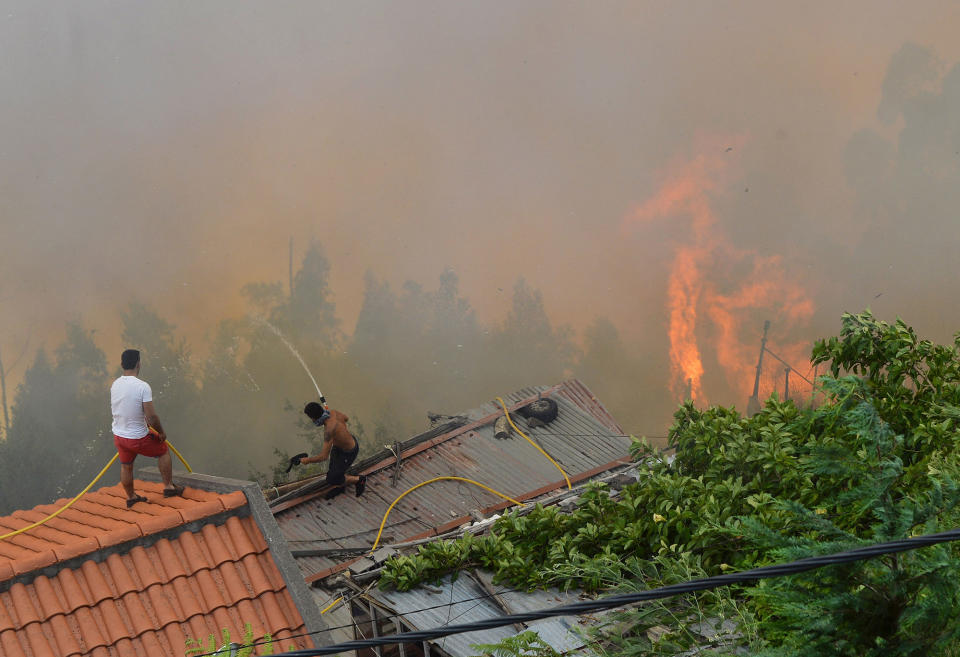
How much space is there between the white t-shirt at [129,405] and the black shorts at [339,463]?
462 centimetres

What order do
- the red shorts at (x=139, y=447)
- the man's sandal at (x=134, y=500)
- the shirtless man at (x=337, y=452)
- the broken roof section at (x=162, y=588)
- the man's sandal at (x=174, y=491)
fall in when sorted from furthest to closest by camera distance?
the shirtless man at (x=337, y=452) < the man's sandal at (x=134, y=500) < the man's sandal at (x=174, y=491) < the red shorts at (x=139, y=447) < the broken roof section at (x=162, y=588)

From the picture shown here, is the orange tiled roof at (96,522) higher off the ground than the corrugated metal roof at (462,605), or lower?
higher

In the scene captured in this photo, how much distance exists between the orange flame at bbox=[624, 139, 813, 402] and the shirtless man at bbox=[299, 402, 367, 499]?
24.0 metres

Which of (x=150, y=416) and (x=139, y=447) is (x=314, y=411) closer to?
(x=139, y=447)

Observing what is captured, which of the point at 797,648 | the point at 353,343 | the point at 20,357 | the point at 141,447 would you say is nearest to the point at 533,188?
the point at 353,343

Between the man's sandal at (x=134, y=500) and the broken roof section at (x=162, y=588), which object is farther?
the man's sandal at (x=134, y=500)

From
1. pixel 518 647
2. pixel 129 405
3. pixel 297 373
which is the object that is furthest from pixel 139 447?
pixel 297 373

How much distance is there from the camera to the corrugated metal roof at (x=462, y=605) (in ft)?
18.7

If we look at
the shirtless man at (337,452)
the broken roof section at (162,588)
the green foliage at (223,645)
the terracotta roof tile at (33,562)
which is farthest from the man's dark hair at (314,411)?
the green foliage at (223,645)

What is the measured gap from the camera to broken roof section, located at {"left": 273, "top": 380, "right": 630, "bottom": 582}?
34.8ft

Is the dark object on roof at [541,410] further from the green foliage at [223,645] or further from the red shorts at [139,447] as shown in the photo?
the green foliage at [223,645]

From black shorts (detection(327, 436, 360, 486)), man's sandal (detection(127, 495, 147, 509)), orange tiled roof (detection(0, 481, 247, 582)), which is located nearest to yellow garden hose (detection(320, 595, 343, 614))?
orange tiled roof (detection(0, 481, 247, 582))

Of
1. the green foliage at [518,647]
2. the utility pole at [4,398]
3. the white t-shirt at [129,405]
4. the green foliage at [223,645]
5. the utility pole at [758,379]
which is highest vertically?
the utility pole at [4,398]

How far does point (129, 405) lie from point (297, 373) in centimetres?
3093
